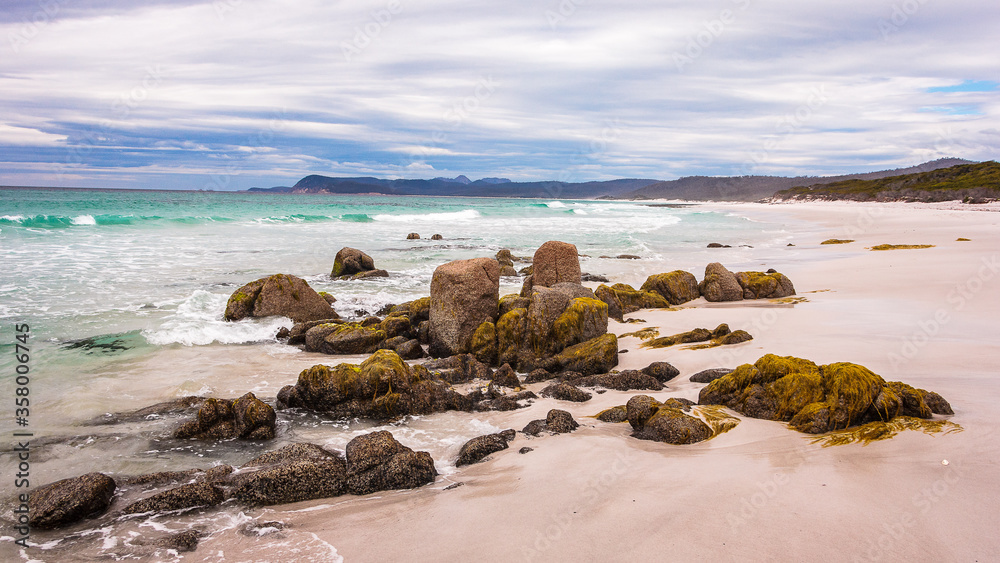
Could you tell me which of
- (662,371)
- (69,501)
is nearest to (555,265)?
(662,371)

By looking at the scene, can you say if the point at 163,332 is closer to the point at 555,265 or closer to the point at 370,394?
the point at 370,394

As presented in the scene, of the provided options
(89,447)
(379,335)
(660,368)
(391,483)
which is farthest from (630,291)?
(89,447)

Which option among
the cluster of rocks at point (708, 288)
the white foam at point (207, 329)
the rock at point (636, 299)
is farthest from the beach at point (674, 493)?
the cluster of rocks at point (708, 288)

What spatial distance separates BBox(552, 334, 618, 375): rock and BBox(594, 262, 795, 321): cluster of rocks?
386cm

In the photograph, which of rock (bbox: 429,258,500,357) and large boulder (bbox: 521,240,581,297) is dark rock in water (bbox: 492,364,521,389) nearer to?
rock (bbox: 429,258,500,357)

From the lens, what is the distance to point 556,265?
40.0 ft

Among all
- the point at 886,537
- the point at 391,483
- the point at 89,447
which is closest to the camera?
the point at 886,537

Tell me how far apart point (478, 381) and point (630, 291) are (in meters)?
5.36

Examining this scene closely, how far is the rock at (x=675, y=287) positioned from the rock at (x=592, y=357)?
4.83m

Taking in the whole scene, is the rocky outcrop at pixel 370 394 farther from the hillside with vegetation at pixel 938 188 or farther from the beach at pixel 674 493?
the hillside with vegetation at pixel 938 188

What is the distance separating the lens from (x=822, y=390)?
536cm

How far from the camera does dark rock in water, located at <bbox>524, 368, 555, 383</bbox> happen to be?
773cm

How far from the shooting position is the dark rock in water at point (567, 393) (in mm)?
6734

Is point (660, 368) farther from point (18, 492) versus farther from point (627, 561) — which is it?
point (18, 492)
